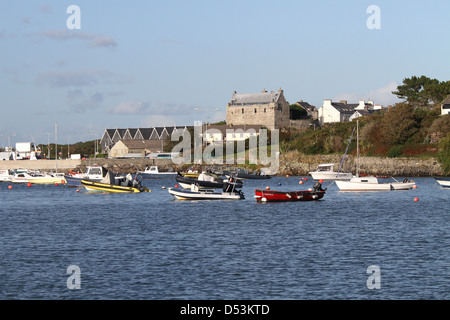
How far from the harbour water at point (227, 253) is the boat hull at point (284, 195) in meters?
2.85

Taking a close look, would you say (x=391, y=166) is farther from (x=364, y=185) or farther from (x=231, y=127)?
(x=231, y=127)

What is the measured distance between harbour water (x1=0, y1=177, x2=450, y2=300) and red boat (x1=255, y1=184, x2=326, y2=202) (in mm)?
2857

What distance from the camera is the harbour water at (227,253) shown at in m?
Result: 22.2

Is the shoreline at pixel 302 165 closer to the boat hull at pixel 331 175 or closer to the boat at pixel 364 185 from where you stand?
the boat hull at pixel 331 175

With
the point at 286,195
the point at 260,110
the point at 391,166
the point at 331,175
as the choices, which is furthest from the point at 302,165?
the point at 286,195

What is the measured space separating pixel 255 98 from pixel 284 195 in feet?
383

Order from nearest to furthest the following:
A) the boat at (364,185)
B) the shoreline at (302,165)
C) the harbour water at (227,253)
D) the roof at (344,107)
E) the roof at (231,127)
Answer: the harbour water at (227,253), the boat at (364,185), the shoreline at (302,165), the roof at (231,127), the roof at (344,107)

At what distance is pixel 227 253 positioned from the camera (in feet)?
97.2

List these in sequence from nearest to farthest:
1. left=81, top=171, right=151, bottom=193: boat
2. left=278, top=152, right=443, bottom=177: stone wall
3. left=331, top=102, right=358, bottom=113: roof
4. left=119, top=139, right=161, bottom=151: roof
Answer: left=81, top=171, right=151, bottom=193: boat
left=278, top=152, right=443, bottom=177: stone wall
left=331, top=102, right=358, bottom=113: roof
left=119, top=139, right=161, bottom=151: roof

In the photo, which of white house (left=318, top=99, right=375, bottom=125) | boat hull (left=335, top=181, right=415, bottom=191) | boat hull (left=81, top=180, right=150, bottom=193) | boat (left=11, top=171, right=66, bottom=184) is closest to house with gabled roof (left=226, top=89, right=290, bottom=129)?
white house (left=318, top=99, right=375, bottom=125)

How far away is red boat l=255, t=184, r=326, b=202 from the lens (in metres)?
56.2

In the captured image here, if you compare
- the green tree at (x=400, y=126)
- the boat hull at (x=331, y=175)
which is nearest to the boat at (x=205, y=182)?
the boat hull at (x=331, y=175)

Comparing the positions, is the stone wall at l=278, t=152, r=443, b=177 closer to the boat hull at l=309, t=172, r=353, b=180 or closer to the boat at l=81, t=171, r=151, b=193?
the boat hull at l=309, t=172, r=353, b=180
